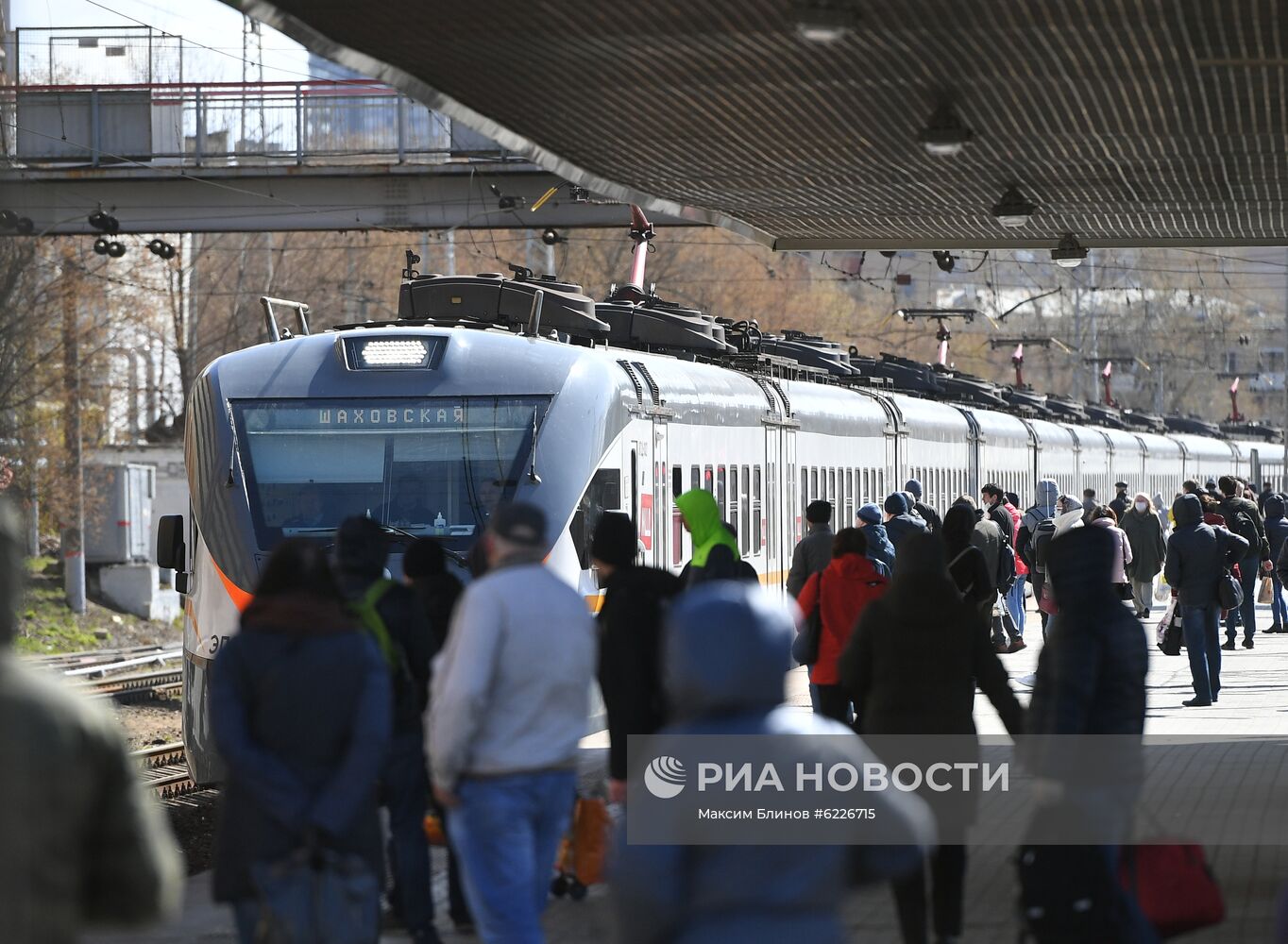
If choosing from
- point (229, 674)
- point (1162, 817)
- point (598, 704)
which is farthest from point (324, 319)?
point (229, 674)

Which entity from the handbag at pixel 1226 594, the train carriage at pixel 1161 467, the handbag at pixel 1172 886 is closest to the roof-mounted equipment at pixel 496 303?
the handbag at pixel 1226 594

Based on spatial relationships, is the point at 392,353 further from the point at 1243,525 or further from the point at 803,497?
the point at 1243,525

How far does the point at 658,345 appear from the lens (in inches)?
762

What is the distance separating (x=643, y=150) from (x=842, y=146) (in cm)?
122

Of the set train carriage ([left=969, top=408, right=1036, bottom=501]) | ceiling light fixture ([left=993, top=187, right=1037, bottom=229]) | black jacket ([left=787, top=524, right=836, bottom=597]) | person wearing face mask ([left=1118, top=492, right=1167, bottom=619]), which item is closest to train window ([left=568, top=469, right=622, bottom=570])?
black jacket ([left=787, top=524, right=836, bottom=597])

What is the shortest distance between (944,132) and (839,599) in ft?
8.35

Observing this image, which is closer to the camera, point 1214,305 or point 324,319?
point 324,319

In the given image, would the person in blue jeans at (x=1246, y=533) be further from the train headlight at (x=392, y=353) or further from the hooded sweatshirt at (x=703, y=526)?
the hooded sweatshirt at (x=703, y=526)

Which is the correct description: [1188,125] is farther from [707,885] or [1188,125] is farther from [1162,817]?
[707,885]

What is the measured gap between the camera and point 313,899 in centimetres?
596

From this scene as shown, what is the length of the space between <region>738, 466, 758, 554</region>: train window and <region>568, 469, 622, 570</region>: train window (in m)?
4.21

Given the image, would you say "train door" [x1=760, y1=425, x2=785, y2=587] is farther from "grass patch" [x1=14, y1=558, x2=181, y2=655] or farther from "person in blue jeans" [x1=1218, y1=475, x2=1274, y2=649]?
"grass patch" [x1=14, y1=558, x2=181, y2=655]

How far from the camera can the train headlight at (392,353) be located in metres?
14.2

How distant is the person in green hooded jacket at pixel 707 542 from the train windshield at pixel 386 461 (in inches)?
135
